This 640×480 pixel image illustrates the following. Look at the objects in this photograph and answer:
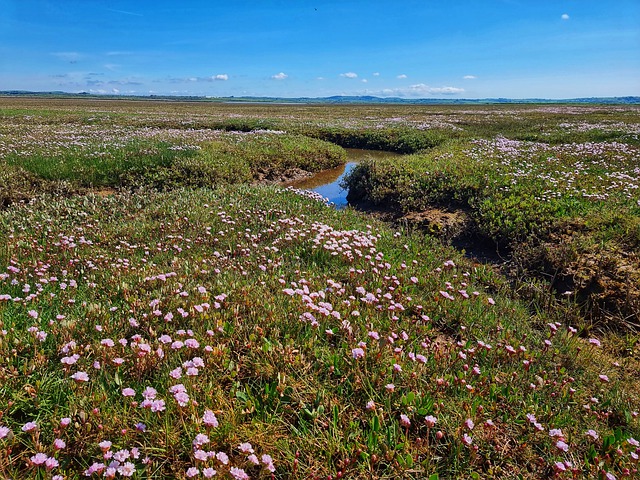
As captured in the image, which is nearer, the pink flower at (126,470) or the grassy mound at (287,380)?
the pink flower at (126,470)

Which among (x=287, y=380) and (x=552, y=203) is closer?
(x=287, y=380)

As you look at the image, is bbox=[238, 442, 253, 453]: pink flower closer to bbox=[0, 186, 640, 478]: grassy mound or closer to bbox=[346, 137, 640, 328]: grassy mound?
bbox=[0, 186, 640, 478]: grassy mound

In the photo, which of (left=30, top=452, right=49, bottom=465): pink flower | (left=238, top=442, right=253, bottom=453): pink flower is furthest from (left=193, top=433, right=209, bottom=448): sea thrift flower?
(left=30, top=452, right=49, bottom=465): pink flower

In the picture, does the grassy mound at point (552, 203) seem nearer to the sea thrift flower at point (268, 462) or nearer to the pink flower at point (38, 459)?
the sea thrift flower at point (268, 462)

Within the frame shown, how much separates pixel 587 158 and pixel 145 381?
58.2 feet

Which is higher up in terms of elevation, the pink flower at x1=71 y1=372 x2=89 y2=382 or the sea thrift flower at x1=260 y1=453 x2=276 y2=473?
the pink flower at x1=71 y1=372 x2=89 y2=382

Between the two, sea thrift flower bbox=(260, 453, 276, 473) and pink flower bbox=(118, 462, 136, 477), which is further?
sea thrift flower bbox=(260, 453, 276, 473)

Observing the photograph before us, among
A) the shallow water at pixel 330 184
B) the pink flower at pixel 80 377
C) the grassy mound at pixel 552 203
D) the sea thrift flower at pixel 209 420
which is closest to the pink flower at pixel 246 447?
the sea thrift flower at pixel 209 420

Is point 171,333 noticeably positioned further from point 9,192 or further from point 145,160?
point 145,160

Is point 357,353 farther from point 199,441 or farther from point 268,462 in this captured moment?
point 199,441

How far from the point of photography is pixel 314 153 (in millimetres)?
21750

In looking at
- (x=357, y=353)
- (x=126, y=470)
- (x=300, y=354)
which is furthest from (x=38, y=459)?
(x=357, y=353)

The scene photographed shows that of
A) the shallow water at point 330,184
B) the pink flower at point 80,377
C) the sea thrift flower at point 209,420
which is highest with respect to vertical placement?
the pink flower at point 80,377

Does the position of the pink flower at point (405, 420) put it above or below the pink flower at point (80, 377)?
below
